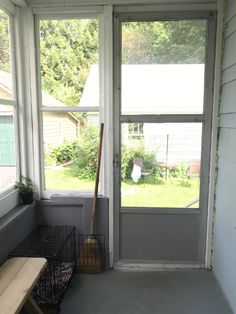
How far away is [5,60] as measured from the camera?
241cm

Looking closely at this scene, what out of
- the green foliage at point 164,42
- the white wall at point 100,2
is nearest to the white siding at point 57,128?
the green foliage at point 164,42

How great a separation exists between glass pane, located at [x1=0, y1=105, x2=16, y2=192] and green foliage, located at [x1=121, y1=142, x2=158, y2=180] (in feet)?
3.27

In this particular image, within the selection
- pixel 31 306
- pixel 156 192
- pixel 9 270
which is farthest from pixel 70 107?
pixel 31 306

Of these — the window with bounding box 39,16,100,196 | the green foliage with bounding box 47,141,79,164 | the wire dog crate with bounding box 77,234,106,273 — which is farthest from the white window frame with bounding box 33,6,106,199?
the wire dog crate with bounding box 77,234,106,273

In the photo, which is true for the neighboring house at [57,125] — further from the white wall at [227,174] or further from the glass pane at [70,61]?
the white wall at [227,174]

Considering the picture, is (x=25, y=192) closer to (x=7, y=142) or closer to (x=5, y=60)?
(x=7, y=142)

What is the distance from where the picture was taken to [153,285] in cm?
246

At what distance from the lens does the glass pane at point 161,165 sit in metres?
2.63

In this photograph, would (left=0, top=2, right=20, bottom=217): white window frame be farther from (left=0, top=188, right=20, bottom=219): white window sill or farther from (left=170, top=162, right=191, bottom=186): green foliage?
(left=170, top=162, right=191, bottom=186): green foliage

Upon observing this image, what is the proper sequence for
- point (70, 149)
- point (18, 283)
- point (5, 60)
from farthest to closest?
1. point (70, 149)
2. point (5, 60)
3. point (18, 283)

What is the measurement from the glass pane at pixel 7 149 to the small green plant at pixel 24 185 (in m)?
0.05

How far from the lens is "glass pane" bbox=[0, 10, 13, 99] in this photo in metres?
2.36

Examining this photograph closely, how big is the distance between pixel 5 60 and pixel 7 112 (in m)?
0.43

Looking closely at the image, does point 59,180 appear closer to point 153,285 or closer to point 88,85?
point 88,85
